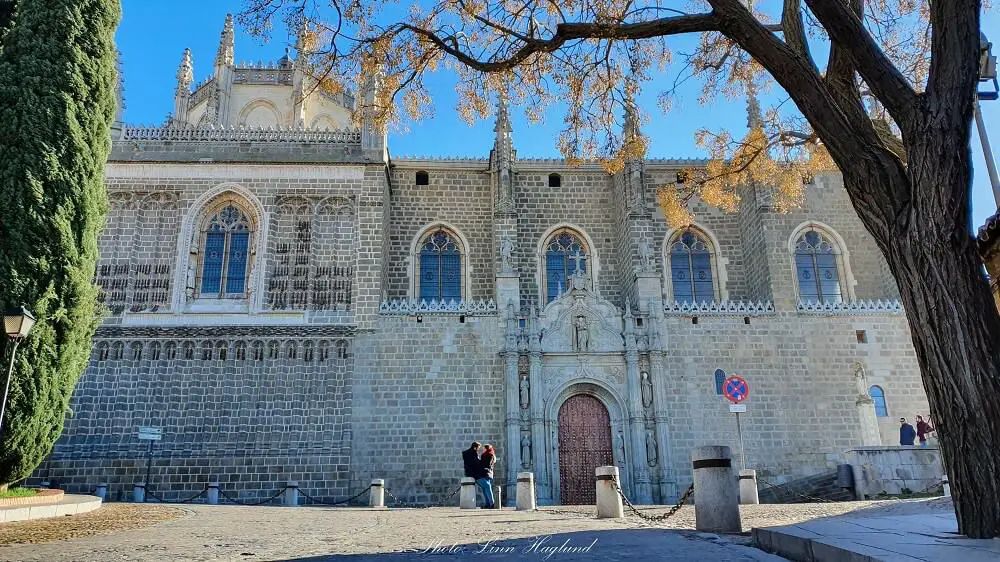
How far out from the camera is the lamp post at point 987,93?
773cm

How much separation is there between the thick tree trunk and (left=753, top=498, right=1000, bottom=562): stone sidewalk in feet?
1.51

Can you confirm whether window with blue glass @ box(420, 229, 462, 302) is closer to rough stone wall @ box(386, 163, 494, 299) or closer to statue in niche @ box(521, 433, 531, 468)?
rough stone wall @ box(386, 163, 494, 299)

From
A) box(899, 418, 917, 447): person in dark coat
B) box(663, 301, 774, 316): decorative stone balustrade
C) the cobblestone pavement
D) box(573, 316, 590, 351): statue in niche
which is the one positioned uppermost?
box(663, 301, 774, 316): decorative stone balustrade

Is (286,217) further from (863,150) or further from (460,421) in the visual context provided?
(863,150)

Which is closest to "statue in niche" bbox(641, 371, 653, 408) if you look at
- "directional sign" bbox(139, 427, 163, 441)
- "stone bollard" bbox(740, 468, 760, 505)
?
"stone bollard" bbox(740, 468, 760, 505)

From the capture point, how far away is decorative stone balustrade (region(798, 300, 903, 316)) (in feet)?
67.6

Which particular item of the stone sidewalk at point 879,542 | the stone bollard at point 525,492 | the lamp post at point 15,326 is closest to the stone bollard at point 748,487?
the stone bollard at point 525,492

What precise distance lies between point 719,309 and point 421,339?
330 inches

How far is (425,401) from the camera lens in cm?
1919

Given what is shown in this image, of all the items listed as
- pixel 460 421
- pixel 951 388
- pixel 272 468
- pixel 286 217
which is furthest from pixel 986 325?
pixel 286 217

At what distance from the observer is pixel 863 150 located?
6340mm

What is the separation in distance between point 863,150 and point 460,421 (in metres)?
14.2

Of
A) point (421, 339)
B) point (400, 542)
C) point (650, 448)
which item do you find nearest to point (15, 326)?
point (400, 542)

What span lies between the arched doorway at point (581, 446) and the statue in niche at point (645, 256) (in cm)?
399
